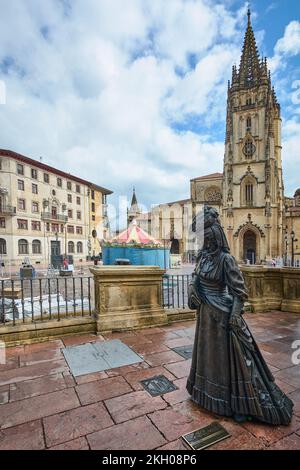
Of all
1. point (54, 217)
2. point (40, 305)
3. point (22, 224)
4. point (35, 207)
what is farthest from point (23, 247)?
point (40, 305)

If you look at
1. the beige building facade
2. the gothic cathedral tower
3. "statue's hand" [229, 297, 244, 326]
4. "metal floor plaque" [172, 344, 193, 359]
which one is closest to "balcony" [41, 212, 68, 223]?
the beige building facade

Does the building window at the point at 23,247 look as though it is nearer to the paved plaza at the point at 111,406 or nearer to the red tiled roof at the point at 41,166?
the red tiled roof at the point at 41,166

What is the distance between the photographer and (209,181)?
44688 mm

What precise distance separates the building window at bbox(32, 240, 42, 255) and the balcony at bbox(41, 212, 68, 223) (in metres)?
3.85

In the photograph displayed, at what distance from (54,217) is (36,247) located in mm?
5842

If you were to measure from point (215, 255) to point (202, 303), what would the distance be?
534mm

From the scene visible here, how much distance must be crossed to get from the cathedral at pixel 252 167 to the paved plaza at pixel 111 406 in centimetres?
3440

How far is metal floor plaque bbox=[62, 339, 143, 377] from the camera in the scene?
3.56 m

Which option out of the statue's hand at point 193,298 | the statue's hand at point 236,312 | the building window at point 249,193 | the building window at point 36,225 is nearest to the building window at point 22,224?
the building window at point 36,225

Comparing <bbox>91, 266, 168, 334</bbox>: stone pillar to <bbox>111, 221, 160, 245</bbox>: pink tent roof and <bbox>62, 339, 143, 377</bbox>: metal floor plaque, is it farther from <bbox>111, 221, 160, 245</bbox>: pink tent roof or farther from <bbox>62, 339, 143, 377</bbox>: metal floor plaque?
<bbox>111, 221, 160, 245</bbox>: pink tent roof

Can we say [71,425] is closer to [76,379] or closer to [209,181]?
[76,379]

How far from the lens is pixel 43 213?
3762 cm

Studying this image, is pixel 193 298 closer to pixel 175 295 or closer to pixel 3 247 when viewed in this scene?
pixel 175 295
